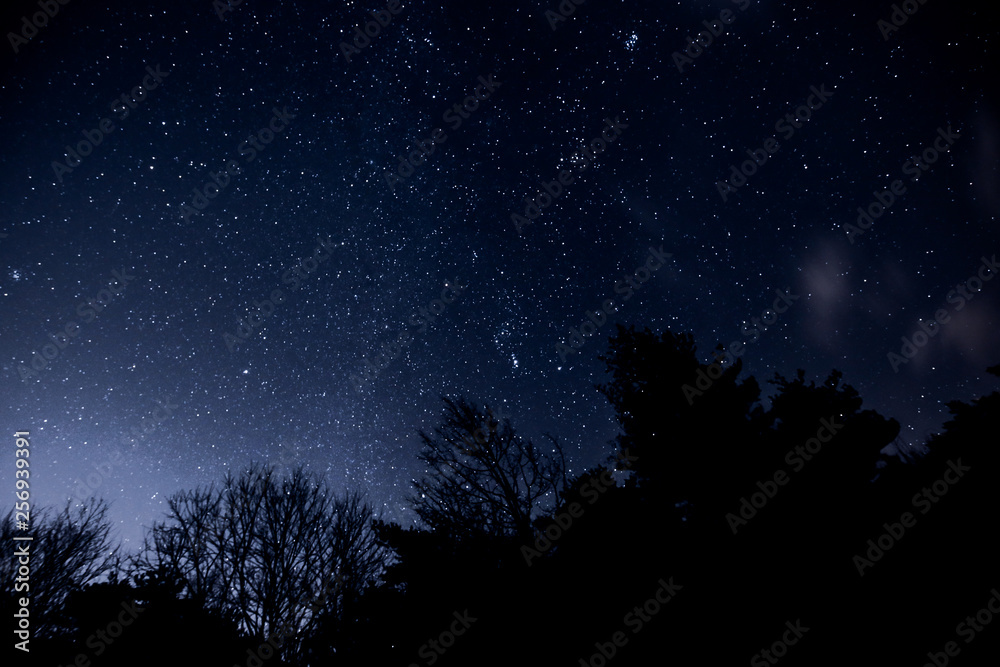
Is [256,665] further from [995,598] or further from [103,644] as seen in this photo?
[995,598]

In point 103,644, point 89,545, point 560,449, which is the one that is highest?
point 89,545

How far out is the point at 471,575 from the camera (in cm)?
859

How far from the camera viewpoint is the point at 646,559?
7711mm

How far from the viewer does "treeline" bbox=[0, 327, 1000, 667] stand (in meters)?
6.92

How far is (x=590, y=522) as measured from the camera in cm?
855

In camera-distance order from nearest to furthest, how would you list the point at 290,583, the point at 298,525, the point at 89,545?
the point at 290,583 → the point at 298,525 → the point at 89,545

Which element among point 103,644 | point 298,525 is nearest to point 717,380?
point 298,525

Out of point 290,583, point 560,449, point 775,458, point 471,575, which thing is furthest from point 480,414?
point 290,583

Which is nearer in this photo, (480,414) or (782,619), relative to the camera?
(782,619)

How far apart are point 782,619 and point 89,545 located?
954 inches

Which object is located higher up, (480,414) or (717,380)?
(480,414)

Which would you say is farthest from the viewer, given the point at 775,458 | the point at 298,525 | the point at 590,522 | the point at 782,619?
the point at 298,525

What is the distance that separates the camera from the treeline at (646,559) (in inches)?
273

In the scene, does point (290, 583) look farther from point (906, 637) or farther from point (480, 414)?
point (906, 637)
